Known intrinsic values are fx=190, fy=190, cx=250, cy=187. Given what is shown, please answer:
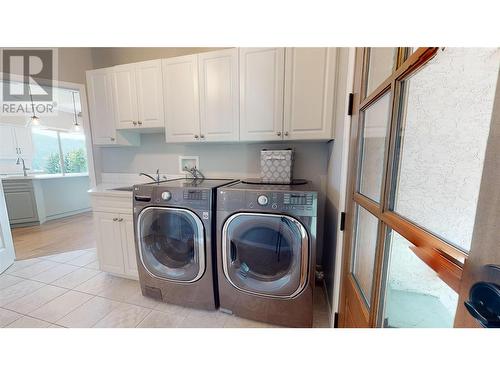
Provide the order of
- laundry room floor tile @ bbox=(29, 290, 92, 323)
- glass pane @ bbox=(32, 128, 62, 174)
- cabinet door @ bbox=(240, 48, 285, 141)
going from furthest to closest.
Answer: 1. glass pane @ bbox=(32, 128, 62, 174)
2. cabinet door @ bbox=(240, 48, 285, 141)
3. laundry room floor tile @ bbox=(29, 290, 92, 323)

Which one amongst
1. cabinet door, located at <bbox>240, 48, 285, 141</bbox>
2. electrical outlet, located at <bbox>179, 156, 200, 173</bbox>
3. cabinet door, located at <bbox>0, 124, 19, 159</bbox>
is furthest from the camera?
cabinet door, located at <bbox>0, 124, 19, 159</bbox>

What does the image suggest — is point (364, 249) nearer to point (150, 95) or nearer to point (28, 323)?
point (150, 95)

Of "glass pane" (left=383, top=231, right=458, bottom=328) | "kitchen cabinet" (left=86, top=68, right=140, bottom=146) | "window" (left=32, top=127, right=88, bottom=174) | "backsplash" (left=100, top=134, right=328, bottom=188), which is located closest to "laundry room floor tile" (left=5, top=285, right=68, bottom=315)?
"backsplash" (left=100, top=134, right=328, bottom=188)

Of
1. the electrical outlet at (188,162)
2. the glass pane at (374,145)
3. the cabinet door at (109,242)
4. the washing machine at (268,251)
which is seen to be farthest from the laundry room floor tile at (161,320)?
the glass pane at (374,145)

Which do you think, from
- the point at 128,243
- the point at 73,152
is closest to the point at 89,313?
the point at 128,243

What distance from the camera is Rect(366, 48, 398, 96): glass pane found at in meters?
0.68

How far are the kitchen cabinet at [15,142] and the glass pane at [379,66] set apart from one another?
19.4ft

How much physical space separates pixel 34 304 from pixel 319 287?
2.48 metres

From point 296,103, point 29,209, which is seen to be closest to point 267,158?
point 296,103

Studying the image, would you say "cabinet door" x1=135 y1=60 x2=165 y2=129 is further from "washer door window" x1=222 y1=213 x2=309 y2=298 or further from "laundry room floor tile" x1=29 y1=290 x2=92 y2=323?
"laundry room floor tile" x1=29 y1=290 x2=92 y2=323

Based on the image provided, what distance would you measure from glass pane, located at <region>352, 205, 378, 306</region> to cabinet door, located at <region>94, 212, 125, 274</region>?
1956 mm

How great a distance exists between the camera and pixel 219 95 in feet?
5.67

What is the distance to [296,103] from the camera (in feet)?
5.21

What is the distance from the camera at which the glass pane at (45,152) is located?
4074 millimetres
